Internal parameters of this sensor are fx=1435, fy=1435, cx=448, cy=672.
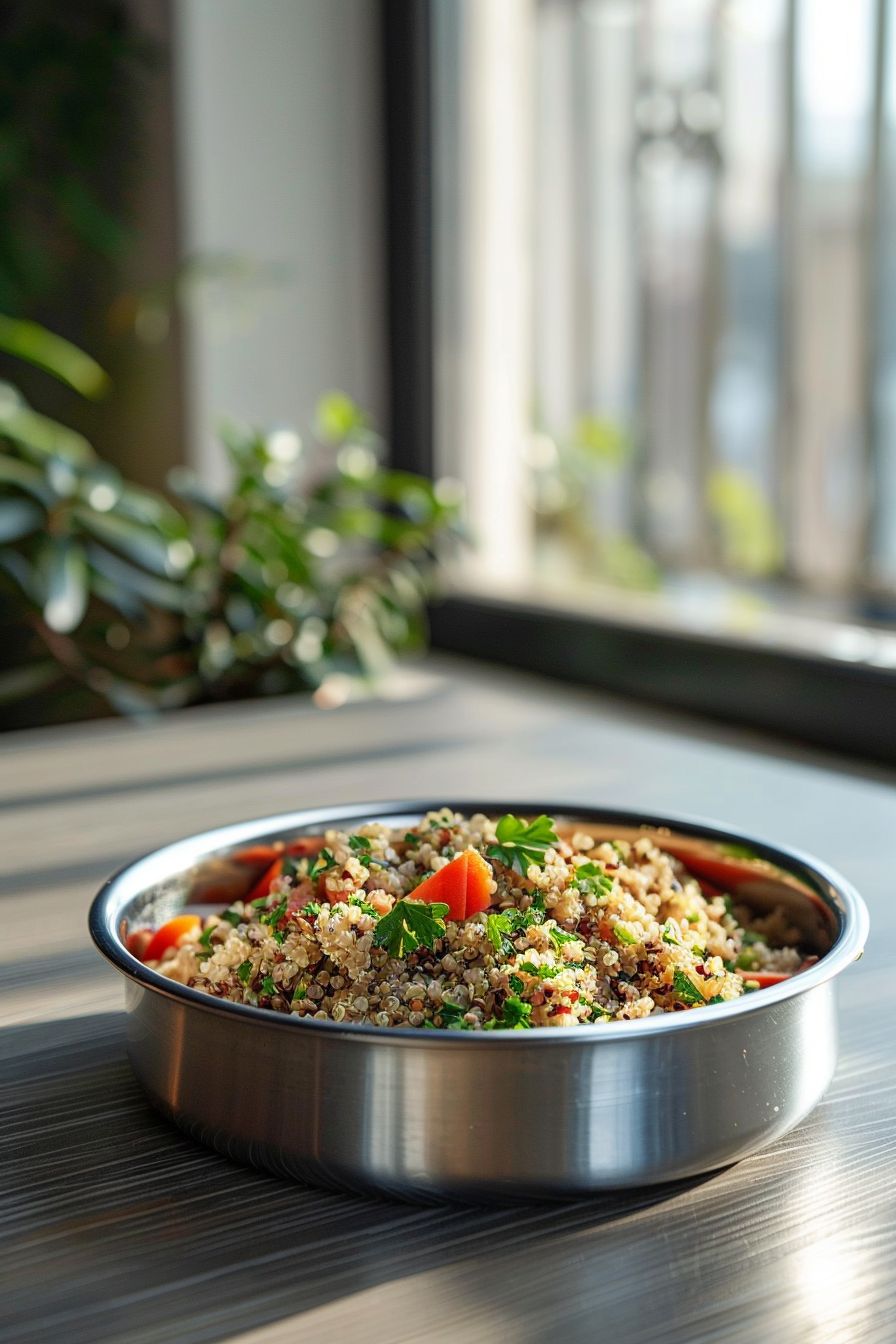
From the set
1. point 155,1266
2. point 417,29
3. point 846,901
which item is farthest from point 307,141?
point 155,1266


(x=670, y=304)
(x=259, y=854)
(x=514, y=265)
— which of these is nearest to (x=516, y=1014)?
(x=259, y=854)

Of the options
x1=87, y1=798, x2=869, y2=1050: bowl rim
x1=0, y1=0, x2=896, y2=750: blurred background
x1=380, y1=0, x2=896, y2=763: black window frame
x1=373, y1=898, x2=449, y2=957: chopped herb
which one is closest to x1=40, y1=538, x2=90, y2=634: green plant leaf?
x1=0, y1=0, x2=896, y2=750: blurred background

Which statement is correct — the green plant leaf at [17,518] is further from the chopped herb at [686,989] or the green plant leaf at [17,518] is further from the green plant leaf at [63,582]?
the chopped herb at [686,989]

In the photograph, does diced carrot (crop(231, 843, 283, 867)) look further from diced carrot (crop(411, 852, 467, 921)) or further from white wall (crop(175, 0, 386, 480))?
white wall (crop(175, 0, 386, 480))

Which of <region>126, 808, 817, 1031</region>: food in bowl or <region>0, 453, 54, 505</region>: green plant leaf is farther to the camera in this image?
<region>0, 453, 54, 505</region>: green plant leaf

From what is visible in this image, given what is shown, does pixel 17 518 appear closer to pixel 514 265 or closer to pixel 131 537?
pixel 131 537

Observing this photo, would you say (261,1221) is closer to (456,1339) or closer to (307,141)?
(456,1339)
